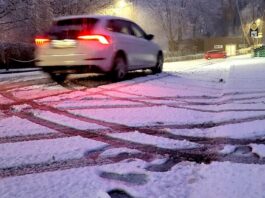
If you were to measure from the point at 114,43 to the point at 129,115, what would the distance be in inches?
180

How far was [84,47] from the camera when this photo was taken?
387 inches

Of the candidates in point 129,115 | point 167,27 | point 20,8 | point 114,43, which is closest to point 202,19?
point 167,27

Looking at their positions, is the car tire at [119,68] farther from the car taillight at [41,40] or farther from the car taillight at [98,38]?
the car taillight at [41,40]

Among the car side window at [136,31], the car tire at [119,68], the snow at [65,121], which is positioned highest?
the car side window at [136,31]

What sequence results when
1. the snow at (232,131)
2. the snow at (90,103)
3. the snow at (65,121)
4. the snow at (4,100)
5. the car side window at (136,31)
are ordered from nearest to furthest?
the snow at (232,131), the snow at (65,121), the snow at (90,103), the snow at (4,100), the car side window at (136,31)

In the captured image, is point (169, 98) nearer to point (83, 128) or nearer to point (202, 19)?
point (83, 128)

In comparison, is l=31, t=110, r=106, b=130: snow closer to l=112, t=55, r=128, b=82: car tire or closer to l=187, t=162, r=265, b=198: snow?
l=187, t=162, r=265, b=198: snow

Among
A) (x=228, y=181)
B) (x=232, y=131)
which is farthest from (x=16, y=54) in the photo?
(x=228, y=181)

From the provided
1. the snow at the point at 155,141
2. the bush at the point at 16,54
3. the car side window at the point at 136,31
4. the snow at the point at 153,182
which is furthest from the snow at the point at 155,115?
the bush at the point at 16,54

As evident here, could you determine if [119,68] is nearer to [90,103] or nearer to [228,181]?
[90,103]

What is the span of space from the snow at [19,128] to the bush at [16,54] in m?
22.8

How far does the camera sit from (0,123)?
5.63 metres

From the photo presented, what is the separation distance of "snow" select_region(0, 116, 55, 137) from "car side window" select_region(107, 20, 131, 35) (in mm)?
5239

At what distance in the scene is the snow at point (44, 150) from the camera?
155 inches
